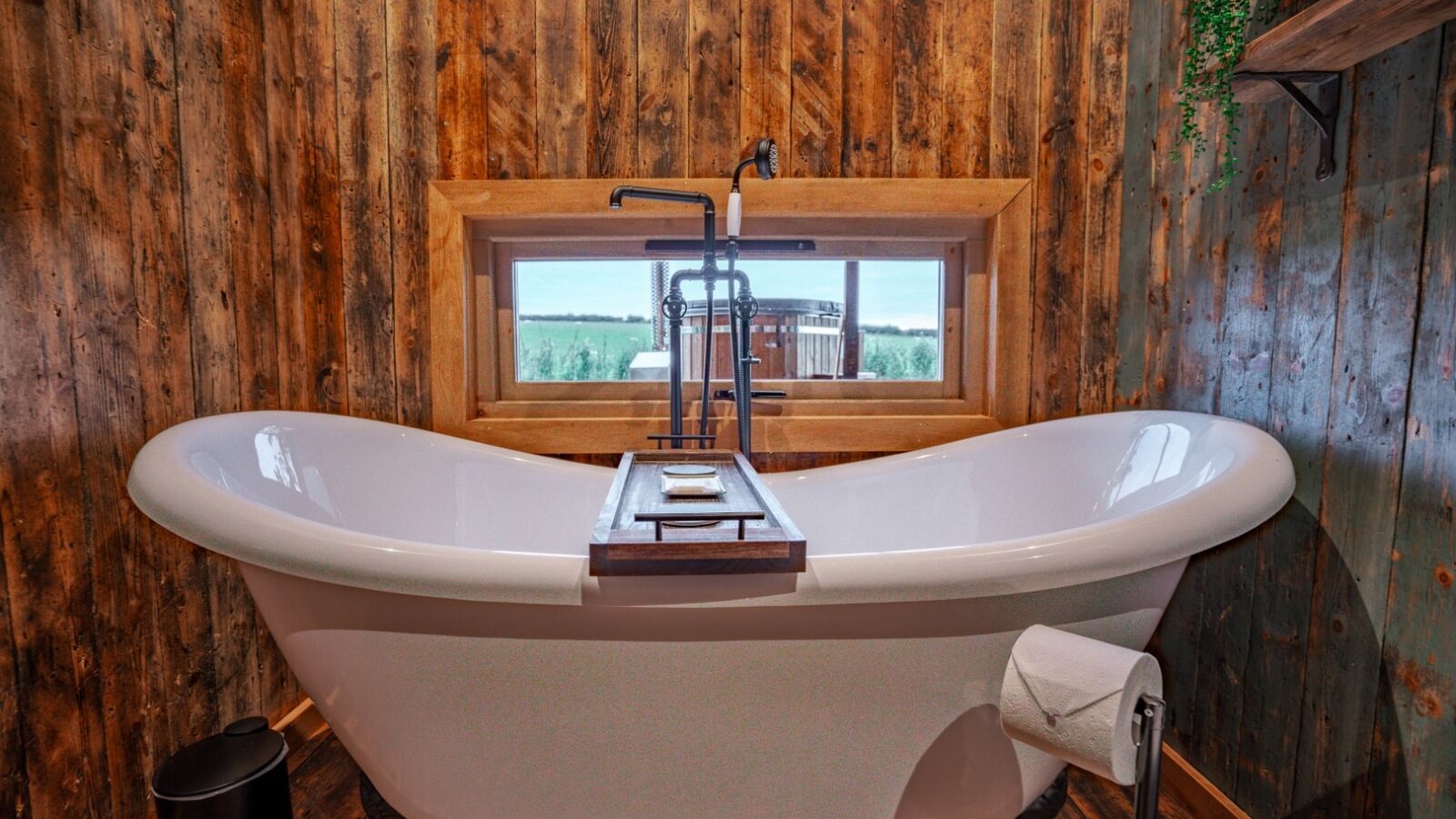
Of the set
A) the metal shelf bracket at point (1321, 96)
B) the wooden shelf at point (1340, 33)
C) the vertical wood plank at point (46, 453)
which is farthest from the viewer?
the metal shelf bracket at point (1321, 96)

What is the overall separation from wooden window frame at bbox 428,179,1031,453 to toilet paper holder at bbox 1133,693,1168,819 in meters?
1.08

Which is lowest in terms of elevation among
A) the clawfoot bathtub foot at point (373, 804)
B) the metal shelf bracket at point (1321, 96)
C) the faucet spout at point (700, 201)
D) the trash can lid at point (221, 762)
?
the clawfoot bathtub foot at point (373, 804)

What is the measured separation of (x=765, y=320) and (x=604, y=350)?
18.7 inches

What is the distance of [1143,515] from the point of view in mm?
845

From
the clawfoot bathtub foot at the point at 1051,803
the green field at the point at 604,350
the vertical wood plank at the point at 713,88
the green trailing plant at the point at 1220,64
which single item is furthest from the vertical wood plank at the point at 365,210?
the green trailing plant at the point at 1220,64

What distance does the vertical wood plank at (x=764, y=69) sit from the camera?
1.70 meters

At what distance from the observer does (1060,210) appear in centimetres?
176

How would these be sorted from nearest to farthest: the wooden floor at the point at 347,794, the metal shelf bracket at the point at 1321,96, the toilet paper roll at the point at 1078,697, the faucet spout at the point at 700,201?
the toilet paper roll at the point at 1078,697, the metal shelf bracket at the point at 1321,96, the wooden floor at the point at 347,794, the faucet spout at the point at 700,201

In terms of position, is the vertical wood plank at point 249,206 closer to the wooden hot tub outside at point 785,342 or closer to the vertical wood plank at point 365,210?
the vertical wood plank at point 365,210

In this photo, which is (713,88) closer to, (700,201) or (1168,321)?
(700,201)

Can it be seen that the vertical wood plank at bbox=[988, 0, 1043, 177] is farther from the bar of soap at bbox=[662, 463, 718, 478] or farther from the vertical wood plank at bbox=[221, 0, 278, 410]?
the vertical wood plank at bbox=[221, 0, 278, 410]

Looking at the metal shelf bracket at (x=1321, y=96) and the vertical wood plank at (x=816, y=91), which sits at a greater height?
the vertical wood plank at (x=816, y=91)

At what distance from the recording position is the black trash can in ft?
3.35

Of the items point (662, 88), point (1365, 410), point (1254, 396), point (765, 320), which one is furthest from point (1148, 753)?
point (662, 88)
